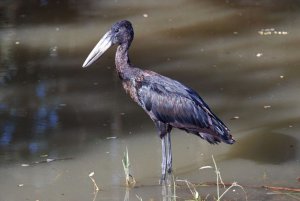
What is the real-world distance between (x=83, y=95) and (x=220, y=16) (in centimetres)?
334

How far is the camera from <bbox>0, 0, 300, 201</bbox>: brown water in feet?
22.4

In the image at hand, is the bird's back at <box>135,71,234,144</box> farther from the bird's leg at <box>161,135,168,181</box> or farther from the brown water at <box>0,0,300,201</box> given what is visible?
the brown water at <box>0,0,300,201</box>

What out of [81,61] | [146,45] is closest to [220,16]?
[146,45]

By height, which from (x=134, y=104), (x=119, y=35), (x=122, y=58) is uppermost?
(x=119, y=35)

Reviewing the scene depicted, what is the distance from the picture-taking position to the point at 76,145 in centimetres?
746

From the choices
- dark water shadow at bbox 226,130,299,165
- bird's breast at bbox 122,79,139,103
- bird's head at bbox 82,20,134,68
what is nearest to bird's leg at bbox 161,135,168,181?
bird's breast at bbox 122,79,139,103

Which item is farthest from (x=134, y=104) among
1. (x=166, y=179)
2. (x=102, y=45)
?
(x=166, y=179)

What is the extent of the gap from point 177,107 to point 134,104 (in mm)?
1605

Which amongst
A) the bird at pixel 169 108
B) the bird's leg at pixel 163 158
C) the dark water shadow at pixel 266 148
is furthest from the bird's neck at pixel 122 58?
the dark water shadow at pixel 266 148

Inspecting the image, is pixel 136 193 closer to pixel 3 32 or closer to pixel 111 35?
pixel 111 35

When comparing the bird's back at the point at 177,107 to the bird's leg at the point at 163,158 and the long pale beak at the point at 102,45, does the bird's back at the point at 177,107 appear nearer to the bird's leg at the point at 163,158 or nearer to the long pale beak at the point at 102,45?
the bird's leg at the point at 163,158

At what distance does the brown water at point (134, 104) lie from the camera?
22.4ft

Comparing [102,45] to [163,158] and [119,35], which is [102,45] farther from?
[163,158]

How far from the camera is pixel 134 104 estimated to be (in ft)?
27.6
